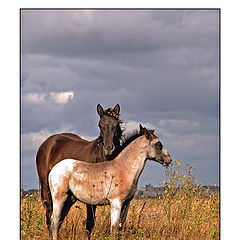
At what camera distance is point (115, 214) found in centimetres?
757

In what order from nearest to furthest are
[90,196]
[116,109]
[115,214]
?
[115,214] < [90,196] < [116,109]

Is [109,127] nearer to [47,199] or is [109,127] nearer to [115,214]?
[115,214]

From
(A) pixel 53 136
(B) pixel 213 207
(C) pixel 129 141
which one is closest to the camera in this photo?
(C) pixel 129 141

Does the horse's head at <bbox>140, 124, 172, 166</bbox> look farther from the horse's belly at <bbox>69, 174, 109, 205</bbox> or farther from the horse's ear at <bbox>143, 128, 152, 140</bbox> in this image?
the horse's belly at <bbox>69, 174, 109, 205</bbox>

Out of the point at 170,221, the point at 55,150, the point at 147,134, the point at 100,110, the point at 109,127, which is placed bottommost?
the point at 170,221

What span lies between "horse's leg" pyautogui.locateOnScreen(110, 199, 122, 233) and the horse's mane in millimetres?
1157

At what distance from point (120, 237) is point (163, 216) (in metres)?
1.93

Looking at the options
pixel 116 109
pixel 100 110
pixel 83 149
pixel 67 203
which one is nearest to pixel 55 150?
pixel 83 149

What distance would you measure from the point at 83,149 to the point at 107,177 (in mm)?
2064

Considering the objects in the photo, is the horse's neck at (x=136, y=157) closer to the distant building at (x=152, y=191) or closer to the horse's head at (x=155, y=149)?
the horse's head at (x=155, y=149)
